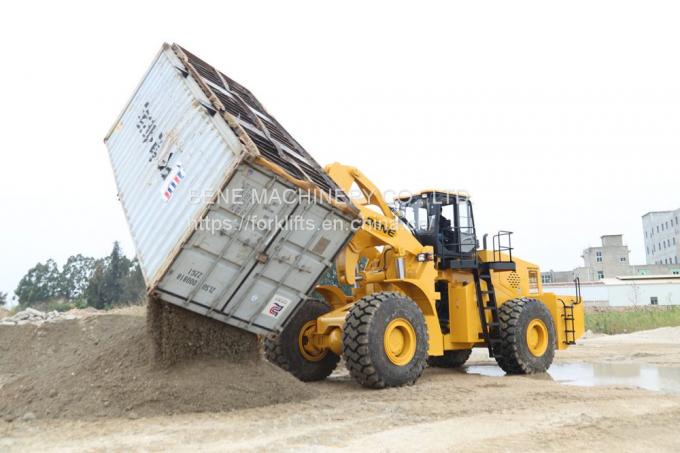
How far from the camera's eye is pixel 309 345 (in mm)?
9820

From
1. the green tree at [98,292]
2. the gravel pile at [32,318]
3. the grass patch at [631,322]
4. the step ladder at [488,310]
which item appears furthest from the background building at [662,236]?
the gravel pile at [32,318]

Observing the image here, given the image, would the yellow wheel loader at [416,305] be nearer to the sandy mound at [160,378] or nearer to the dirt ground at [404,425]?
the dirt ground at [404,425]

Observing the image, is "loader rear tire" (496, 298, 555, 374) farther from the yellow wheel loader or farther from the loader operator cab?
the loader operator cab

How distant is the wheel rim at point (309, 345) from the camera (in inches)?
386

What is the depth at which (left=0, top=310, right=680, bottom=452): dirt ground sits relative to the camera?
16.8 feet

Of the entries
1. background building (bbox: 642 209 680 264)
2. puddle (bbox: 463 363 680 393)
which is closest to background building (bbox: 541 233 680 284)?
background building (bbox: 642 209 680 264)

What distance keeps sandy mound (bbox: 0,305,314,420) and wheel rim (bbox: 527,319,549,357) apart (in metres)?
5.32

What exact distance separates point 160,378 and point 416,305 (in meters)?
3.98

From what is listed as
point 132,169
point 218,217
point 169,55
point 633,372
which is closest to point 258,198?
point 218,217

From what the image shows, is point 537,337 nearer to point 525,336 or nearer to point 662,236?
point 525,336

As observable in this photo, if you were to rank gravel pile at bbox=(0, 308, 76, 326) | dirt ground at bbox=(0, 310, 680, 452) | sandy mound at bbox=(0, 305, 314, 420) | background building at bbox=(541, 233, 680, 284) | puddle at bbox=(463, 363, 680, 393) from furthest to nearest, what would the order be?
background building at bbox=(541, 233, 680, 284), gravel pile at bbox=(0, 308, 76, 326), puddle at bbox=(463, 363, 680, 393), sandy mound at bbox=(0, 305, 314, 420), dirt ground at bbox=(0, 310, 680, 452)

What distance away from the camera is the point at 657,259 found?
3265 inches

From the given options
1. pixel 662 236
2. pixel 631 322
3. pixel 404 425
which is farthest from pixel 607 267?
pixel 404 425

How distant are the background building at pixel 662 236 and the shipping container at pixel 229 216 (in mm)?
79948
